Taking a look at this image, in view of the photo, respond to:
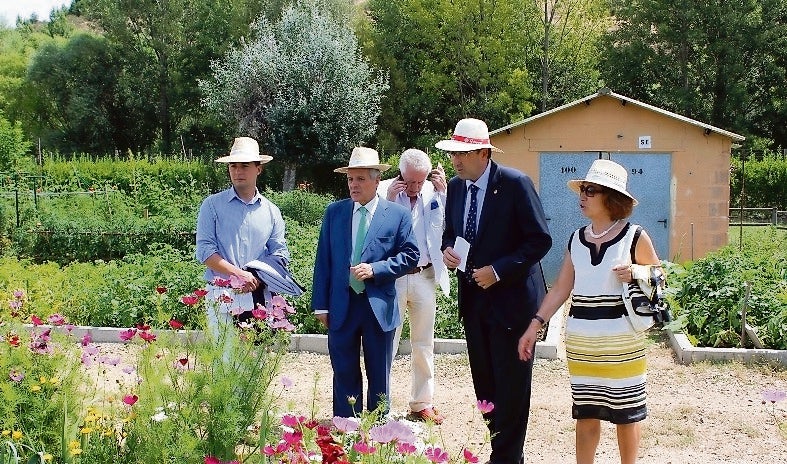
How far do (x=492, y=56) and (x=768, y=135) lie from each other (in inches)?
546

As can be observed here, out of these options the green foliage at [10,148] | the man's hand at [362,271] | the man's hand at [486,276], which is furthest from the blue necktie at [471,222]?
the green foliage at [10,148]

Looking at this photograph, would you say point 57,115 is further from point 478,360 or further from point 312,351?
point 478,360

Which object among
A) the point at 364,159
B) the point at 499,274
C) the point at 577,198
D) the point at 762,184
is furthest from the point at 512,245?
the point at 762,184

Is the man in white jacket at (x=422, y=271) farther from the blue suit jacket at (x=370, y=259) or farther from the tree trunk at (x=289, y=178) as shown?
the tree trunk at (x=289, y=178)

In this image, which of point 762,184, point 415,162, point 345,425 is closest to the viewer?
point 345,425

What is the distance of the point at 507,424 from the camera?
452 cm

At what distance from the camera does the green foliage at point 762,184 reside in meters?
27.0

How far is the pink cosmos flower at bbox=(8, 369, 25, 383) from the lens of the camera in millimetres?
3705

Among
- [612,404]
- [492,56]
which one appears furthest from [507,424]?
[492,56]

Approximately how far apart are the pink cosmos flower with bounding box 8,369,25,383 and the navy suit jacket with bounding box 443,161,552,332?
7.57 ft

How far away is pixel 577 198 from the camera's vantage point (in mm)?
12789

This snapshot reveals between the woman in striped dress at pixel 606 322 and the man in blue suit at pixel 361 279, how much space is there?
119cm

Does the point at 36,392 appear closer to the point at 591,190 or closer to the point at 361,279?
the point at 361,279

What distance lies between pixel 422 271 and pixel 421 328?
15.6 inches
